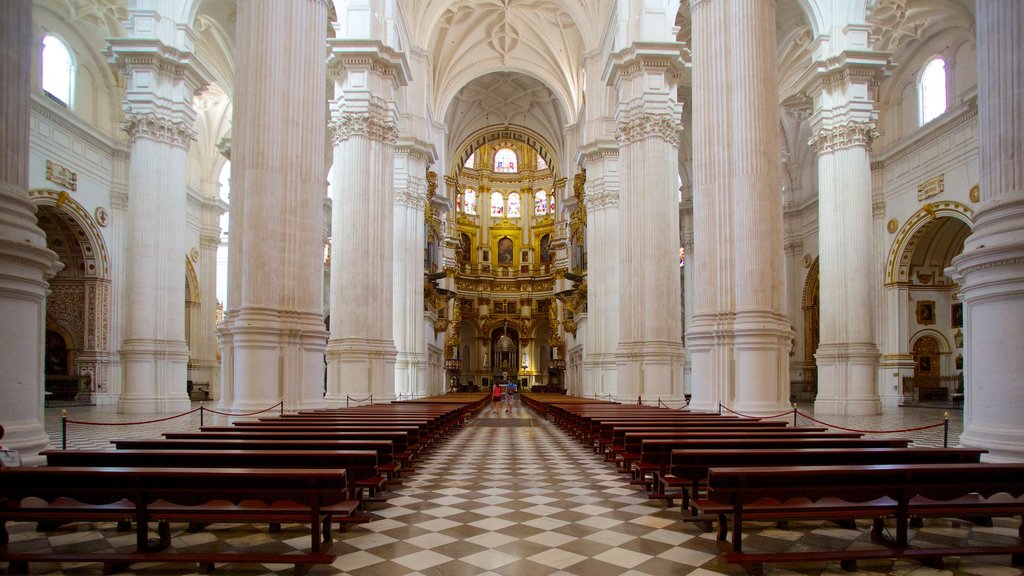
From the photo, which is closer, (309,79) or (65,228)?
(309,79)

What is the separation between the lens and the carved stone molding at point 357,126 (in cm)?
2036

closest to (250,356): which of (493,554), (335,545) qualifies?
(335,545)

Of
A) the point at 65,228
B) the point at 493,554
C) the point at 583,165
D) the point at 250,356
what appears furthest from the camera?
the point at 583,165

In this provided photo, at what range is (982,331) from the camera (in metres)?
6.39

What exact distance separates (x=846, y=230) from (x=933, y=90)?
32.7 ft

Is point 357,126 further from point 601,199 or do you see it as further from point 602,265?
point 602,265

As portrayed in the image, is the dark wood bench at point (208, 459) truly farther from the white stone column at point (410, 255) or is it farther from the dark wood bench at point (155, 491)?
the white stone column at point (410, 255)

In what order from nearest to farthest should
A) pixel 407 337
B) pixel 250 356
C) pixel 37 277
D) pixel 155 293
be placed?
pixel 37 277 < pixel 250 356 < pixel 155 293 < pixel 407 337

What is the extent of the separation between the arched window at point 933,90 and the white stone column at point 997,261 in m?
20.9

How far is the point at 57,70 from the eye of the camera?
927 inches

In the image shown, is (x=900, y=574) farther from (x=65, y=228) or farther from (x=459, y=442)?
(x=65, y=228)

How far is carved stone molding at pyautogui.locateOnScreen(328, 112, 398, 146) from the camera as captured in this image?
20359 mm

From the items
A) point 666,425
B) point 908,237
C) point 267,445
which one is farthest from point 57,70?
point 908,237

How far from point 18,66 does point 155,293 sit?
15.0 metres
